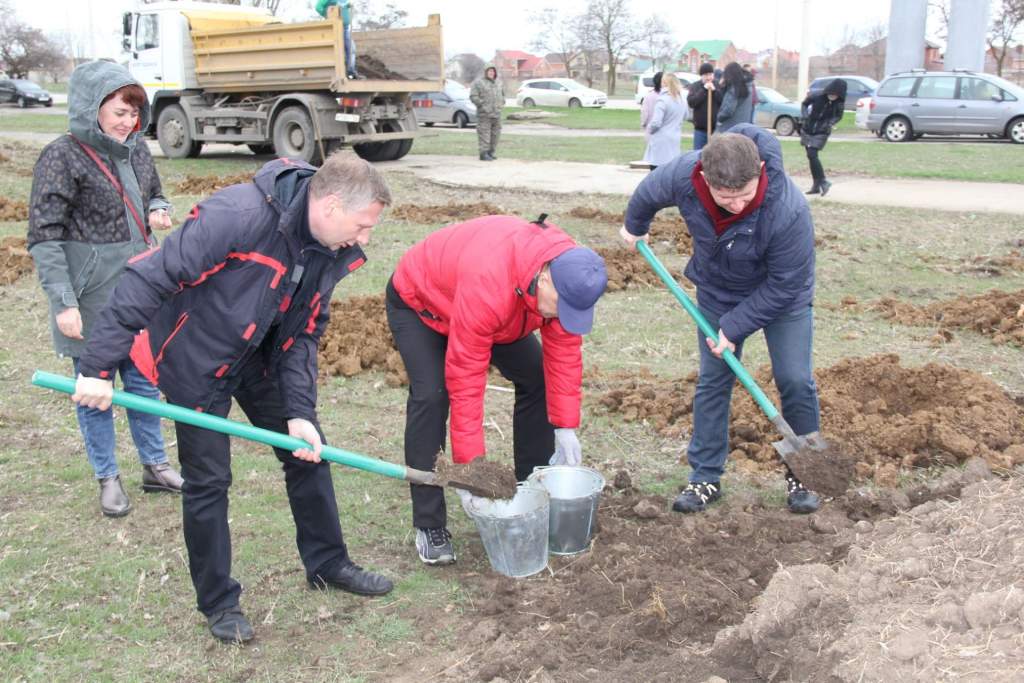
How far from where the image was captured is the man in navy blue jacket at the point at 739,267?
145 inches

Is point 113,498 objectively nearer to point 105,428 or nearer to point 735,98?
point 105,428

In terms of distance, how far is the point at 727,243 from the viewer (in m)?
3.92

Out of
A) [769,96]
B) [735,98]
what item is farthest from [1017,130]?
[735,98]

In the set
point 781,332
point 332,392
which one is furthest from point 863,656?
point 332,392

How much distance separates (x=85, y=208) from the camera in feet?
13.2

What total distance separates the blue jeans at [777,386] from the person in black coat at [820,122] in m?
8.36

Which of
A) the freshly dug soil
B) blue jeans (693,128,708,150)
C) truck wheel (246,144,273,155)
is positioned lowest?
the freshly dug soil

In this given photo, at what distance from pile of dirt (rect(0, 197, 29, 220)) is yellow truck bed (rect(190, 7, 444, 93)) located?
4.85 metres

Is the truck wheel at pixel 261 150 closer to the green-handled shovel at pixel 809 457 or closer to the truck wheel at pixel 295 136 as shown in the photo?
the truck wheel at pixel 295 136

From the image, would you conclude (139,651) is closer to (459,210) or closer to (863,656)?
(863,656)

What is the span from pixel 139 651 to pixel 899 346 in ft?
17.0

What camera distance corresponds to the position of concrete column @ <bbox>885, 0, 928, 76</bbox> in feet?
101

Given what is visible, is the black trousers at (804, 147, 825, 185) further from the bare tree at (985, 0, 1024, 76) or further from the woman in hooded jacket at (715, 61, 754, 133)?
the bare tree at (985, 0, 1024, 76)

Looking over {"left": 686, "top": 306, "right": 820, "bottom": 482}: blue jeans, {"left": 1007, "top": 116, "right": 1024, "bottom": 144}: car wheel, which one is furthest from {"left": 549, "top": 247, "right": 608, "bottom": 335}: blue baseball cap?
{"left": 1007, "top": 116, "right": 1024, "bottom": 144}: car wheel
